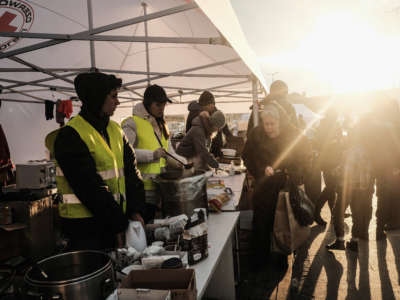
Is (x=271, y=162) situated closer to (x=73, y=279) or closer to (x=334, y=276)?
(x=334, y=276)

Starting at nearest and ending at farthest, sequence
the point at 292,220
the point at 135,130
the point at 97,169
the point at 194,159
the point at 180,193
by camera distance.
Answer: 1. the point at 97,169
2. the point at 180,193
3. the point at 135,130
4. the point at 292,220
5. the point at 194,159

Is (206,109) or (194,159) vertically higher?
(206,109)

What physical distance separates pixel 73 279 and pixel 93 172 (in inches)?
32.8

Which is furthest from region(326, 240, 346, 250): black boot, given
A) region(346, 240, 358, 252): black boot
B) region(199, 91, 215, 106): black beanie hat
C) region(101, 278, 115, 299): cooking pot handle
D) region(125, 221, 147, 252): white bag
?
region(101, 278, 115, 299): cooking pot handle

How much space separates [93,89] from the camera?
1.80m

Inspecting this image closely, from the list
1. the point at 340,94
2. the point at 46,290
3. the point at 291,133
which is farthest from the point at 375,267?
the point at 46,290

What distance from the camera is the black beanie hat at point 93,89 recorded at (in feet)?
5.92

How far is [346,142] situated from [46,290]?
384 cm

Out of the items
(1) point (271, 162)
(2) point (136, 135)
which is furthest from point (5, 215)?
(1) point (271, 162)

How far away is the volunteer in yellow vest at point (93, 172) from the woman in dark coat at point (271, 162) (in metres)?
1.70

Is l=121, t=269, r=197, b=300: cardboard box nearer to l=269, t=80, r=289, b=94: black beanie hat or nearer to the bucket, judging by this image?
the bucket

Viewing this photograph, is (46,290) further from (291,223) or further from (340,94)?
(340,94)

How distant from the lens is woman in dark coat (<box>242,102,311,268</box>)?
314cm

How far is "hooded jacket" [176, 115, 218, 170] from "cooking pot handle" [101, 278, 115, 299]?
292 centimetres
